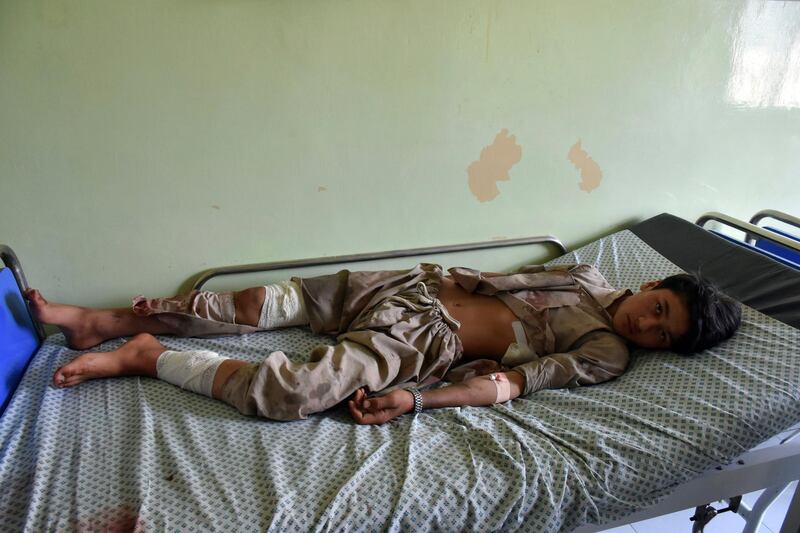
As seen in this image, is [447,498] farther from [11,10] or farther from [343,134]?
[11,10]

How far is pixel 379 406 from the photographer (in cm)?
145

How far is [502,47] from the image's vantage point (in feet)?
6.15

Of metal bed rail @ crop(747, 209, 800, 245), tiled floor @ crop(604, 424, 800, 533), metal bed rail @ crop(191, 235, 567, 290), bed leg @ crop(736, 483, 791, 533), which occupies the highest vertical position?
metal bed rail @ crop(747, 209, 800, 245)

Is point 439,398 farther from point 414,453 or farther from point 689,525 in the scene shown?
point 689,525

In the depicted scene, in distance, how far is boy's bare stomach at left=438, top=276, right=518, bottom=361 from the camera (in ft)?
5.75

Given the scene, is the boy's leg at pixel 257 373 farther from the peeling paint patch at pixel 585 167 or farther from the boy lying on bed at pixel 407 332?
the peeling paint patch at pixel 585 167

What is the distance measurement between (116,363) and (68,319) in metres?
0.23

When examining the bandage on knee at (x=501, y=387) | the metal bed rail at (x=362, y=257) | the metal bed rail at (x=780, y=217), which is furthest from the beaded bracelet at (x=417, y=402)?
the metal bed rail at (x=780, y=217)

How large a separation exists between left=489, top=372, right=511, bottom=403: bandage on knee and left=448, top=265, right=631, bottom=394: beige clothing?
0.06 m

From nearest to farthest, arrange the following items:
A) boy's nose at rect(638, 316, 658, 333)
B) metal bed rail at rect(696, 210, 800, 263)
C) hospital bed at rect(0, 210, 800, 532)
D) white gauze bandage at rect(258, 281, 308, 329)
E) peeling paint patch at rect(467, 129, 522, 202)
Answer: hospital bed at rect(0, 210, 800, 532), boy's nose at rect(638, 316, 658, 333), white gauze bandage at rect(258, 281, 308, 329), metal bed rail at rect(696, 210, 800, 263), peeling paint patch at rect(467, 129, 522, 202)

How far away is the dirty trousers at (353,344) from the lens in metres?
1.41

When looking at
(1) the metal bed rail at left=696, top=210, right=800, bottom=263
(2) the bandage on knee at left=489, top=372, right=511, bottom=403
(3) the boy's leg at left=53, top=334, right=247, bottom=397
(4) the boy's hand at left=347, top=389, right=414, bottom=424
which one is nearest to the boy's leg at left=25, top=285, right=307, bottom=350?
(3) the boy's leg at left=53, top=334, right=247, bottom=397

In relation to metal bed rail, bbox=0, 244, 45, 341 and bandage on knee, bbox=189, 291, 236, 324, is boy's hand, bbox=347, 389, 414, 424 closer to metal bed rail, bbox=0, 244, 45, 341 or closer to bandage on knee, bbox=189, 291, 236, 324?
bandage on knee, bbox=189, 291, 236, 324

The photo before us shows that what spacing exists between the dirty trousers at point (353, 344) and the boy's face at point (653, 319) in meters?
0.53
